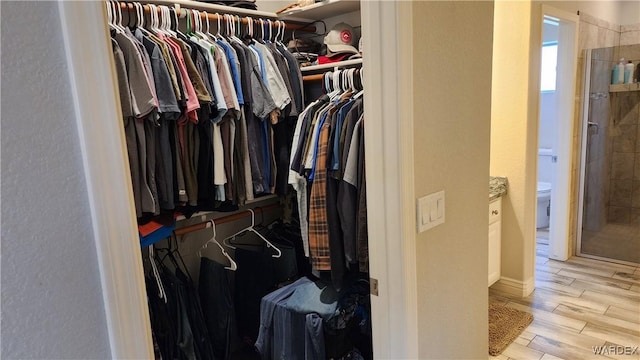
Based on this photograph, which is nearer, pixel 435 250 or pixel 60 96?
pixel 60 96

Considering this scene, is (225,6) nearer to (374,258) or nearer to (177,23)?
(177,23)

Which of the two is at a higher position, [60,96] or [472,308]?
[60,96]

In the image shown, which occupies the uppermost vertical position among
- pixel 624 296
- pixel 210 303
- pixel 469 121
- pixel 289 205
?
pixel 469 121

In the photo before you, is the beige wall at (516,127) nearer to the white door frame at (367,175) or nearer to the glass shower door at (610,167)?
the glass shower door at (610,167)

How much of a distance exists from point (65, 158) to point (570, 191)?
3.77 metres

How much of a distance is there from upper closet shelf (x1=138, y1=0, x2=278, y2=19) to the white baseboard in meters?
2.41

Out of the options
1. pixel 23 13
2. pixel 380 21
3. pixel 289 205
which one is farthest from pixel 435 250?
pixel 289 205

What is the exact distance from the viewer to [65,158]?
24.6 inches

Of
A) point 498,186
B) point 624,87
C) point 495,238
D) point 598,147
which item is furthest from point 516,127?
point 624,87

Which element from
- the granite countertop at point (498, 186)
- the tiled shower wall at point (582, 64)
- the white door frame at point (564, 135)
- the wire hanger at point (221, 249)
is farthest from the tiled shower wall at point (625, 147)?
the wire hanger at point (221, 249)

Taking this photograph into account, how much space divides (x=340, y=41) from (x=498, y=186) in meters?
1.51

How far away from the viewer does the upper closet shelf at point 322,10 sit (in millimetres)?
2252

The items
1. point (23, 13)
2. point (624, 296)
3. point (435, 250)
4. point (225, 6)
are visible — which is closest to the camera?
point (23, 13)

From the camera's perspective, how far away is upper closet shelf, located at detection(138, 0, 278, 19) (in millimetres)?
2023
